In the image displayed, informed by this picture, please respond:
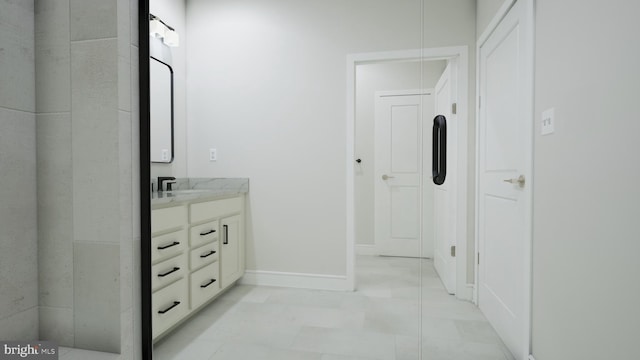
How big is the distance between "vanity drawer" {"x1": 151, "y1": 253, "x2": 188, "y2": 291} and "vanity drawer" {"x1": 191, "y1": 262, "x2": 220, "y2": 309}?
0.10 metres

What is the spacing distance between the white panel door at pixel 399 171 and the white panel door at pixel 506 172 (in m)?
0.23

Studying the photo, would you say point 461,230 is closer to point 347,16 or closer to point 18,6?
point 347,16

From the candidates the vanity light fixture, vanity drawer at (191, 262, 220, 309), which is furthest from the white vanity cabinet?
the vanity light fixture

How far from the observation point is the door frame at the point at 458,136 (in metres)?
1.15

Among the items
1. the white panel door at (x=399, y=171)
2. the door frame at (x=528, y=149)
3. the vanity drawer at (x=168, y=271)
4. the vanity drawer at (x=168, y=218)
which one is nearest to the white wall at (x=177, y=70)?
the vanity drawer at (x=168, y=218)

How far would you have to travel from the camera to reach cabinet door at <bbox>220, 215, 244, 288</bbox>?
4.45ft

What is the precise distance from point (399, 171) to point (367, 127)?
0.87ft

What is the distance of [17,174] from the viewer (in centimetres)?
81

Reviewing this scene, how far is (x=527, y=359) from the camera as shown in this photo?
110 cm

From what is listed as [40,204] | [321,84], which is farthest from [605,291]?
[40,204]

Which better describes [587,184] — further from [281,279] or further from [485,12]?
[281,279]

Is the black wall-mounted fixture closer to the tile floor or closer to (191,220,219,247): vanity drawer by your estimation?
the tile floor

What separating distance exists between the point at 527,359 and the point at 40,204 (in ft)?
5.63

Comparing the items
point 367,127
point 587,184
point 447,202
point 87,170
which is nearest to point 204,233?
point 87,170
